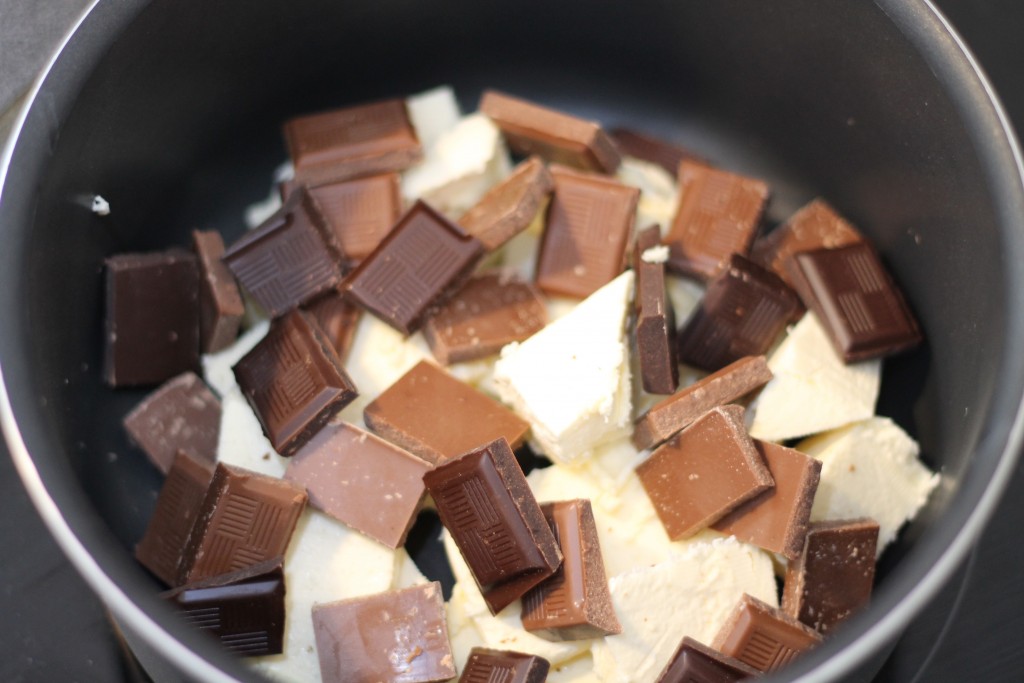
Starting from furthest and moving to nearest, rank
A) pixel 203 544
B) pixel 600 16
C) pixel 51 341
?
pixel 600 16 → pixel 203 544 → pixel 51 341

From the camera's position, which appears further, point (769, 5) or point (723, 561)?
point (769, 5)

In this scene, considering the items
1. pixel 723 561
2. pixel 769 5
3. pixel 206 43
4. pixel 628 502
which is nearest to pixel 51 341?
pixel 206 43

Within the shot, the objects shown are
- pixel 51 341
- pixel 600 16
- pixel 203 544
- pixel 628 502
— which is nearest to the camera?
pixel 51 341

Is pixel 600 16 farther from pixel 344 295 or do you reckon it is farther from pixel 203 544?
pixel 203 544

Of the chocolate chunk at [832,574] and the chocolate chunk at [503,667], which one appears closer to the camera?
the chocolate chunk at [503,667]

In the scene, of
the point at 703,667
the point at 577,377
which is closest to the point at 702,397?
the point at 577,377

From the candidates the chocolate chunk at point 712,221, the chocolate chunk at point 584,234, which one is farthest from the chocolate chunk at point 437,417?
the chocolate chunk at point 712,221

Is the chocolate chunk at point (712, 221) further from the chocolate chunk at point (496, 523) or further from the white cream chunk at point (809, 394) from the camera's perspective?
the chocolate chunk at point (496, 523)
